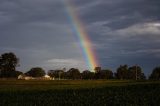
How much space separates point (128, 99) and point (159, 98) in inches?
75.7

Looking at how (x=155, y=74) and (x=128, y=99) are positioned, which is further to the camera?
(x=155, y=74)

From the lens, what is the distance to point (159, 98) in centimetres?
2169

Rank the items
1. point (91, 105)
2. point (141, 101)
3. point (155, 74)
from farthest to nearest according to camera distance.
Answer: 1. point (155, 74)
2. point (141, 101)
3. point (91, 105)

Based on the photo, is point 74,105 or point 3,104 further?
point 3,104

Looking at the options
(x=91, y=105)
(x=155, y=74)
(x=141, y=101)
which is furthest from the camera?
(x=155, y=74)

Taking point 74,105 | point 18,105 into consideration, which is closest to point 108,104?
point 74,105

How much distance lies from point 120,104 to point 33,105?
15.6ft

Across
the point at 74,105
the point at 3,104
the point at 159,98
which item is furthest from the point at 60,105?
the point at 159,98

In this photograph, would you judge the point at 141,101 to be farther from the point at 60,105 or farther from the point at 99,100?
the point at 60,105

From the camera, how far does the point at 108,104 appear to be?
64.8 ft

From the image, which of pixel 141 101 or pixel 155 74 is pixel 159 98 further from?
pixel 155 74

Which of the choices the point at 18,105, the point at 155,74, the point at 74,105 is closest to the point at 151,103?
the point at 74,105

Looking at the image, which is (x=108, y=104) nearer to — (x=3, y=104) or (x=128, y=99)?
(x=128, y=99)

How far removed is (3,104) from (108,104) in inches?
255
